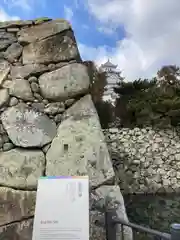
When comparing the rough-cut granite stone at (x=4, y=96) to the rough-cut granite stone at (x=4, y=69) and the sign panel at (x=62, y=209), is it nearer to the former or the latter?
the rough-cut granite stone at (x=4, y=69)

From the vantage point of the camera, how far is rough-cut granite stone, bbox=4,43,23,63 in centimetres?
240

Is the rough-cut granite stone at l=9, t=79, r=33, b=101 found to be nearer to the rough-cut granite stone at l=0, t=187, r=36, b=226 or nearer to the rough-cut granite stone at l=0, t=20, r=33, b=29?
the rough-cut granite stone at l=0, t=20, r=33, b=29

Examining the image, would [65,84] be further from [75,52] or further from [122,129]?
[122,129]

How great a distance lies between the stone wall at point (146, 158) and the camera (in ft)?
25.4

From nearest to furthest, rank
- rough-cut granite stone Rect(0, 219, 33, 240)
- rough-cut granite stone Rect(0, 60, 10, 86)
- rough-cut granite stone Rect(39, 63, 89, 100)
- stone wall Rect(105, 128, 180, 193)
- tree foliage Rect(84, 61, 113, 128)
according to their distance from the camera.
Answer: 1. rough-cut granite stone Rect(0, 219, 33, 240)
2. rough-cut granite stone Rect(39, 63, 89, 100)
3. rough-cut granite stone Rect(0, 60, 10, 86)
4. stone wall Rect(105, 128, 180, 193)
5. tree foliage Rect(84, 61, 113, 128)

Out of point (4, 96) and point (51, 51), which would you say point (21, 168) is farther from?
point (51, 51)

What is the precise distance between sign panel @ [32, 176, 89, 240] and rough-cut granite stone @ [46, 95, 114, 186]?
29 centimetres

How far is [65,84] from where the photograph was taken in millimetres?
2240

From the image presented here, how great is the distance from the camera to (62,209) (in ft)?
5.28

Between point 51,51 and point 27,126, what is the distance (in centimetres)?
67

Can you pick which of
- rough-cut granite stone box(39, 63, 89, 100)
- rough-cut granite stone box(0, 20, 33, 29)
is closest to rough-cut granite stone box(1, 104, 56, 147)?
rough-cut granite stone box(39, 63, 89, 100)

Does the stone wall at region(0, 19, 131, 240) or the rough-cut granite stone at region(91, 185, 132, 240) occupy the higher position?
the stone wall at region(0, 19, 131, 240)

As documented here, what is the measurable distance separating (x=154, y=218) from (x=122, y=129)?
15.0 feet

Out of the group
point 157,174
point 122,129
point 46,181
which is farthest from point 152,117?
point 46,181
